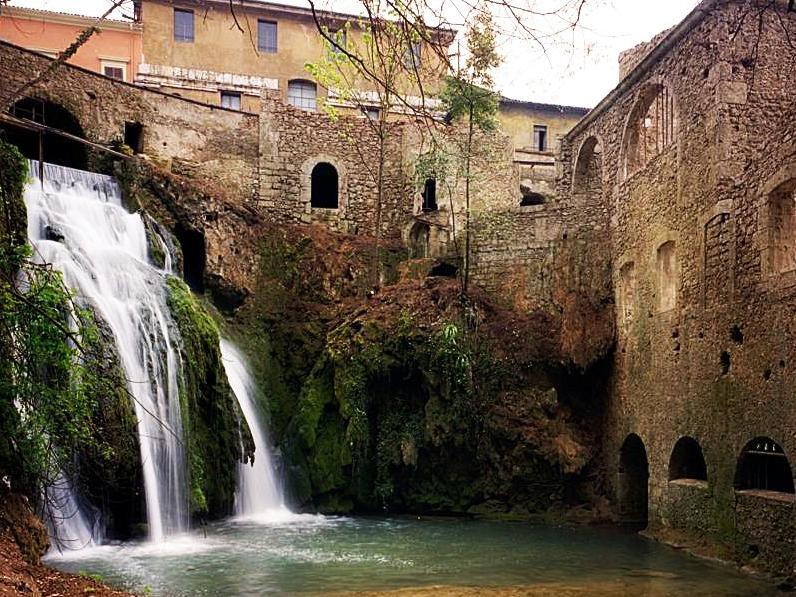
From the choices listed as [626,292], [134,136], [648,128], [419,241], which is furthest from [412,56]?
[134,136]

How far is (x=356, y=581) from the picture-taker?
10.6 meters

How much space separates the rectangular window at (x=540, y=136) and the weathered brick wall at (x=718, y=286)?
15.8 m

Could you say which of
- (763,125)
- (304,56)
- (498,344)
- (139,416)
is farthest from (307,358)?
(304,56)

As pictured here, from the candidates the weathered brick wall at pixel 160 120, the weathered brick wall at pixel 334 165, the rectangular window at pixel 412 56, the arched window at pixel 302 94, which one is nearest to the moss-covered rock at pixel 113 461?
the rectangular window at pixel 412 56

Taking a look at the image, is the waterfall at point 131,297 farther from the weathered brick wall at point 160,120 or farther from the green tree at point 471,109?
the green tree at point 471,109

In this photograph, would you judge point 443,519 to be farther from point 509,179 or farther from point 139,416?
Result: point 509,179

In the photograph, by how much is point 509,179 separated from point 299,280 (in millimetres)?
6589

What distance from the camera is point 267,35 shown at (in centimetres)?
2936

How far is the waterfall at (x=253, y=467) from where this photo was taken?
51.9 ft

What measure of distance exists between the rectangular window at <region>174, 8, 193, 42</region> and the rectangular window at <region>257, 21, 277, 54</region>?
2456mm

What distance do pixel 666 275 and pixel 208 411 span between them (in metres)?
9.12

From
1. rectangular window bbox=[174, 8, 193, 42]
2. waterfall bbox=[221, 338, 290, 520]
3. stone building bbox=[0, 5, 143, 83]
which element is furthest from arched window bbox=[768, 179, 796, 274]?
stone building bbox=[0, 5, 143, 83]

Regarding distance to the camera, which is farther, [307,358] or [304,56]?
[304,56]

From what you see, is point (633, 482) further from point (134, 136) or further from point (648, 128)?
point (134, 136)
